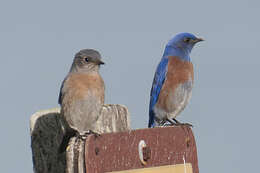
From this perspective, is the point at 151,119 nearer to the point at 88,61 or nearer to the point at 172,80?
the point at 172,80

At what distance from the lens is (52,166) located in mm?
6227

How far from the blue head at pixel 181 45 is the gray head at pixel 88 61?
2.20 metres

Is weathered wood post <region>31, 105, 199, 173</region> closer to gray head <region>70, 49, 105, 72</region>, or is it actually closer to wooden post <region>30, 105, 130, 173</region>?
wooden post <region>30, 105, 130, 173</region>

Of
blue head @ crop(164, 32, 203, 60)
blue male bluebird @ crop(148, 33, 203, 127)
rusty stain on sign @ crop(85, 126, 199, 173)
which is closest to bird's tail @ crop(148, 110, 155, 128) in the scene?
blue male bluebird @ crop(148, 33, 203, 127)

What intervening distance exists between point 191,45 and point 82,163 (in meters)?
6.36

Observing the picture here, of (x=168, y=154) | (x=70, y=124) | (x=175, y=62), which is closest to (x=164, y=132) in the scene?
(x=168, y=154)

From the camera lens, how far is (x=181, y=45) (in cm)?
1067

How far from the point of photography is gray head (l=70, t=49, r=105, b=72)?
8.57 m

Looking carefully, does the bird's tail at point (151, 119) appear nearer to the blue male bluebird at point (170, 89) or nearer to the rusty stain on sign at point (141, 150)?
the blue male bluebird at point (170, 89)

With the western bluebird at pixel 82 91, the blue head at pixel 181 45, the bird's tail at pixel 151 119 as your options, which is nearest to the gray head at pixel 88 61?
the western bluebird at pixel 82 91

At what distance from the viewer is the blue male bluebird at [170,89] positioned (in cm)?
981

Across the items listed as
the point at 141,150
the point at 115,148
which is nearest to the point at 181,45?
the point at 141,150

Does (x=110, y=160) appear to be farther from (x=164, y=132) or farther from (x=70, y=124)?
(x=70, y=124)

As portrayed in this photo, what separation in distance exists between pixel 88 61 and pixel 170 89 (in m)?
1.85
